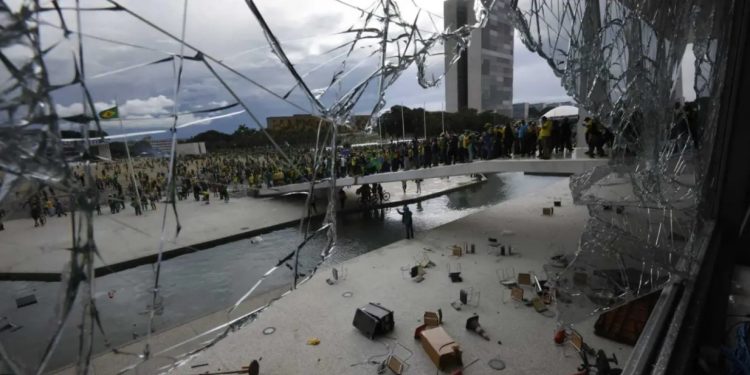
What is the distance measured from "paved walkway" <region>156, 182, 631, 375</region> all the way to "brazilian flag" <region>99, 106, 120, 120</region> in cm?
230

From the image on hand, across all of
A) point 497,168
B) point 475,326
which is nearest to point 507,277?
point 475,326

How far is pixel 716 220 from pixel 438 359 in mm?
3901

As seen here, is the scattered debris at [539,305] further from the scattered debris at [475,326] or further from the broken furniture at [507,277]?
the scattered debris at [475,326]

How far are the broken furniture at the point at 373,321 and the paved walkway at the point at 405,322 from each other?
11cm

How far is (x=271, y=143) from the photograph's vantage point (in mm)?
1584

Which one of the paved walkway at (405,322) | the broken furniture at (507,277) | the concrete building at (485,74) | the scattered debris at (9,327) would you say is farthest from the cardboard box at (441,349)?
the concrete building at (485,74)

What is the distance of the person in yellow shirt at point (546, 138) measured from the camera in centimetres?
789

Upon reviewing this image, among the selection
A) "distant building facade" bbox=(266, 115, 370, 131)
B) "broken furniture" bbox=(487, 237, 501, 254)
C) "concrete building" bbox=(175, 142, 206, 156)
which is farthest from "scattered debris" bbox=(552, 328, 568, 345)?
"concrete building" bbox=(175, 142, 206, 156)

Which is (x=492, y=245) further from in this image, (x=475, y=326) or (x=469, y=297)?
(x=475, y=326)

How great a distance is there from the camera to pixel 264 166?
11.2 ft

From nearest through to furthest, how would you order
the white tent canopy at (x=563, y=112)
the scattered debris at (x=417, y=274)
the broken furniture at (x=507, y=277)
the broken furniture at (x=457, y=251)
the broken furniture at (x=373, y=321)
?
1. the broken furniture at (x=373, y=321)
2. the broken furniture at (x=507, y=277)
3. the scattered debris at (x=417, y=274)
4. the broken furniture at (x=457, y=251)
5. the white tent canopy at (x=563, y=112)

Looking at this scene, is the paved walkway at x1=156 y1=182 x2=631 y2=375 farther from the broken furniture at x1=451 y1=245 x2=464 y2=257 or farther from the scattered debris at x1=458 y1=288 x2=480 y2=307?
the broken furniture at x1=451 y1=245 x2=464 y2=257

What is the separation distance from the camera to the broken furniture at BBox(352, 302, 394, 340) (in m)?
4.34

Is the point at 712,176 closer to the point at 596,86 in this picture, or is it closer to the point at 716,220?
the point at 716,220
